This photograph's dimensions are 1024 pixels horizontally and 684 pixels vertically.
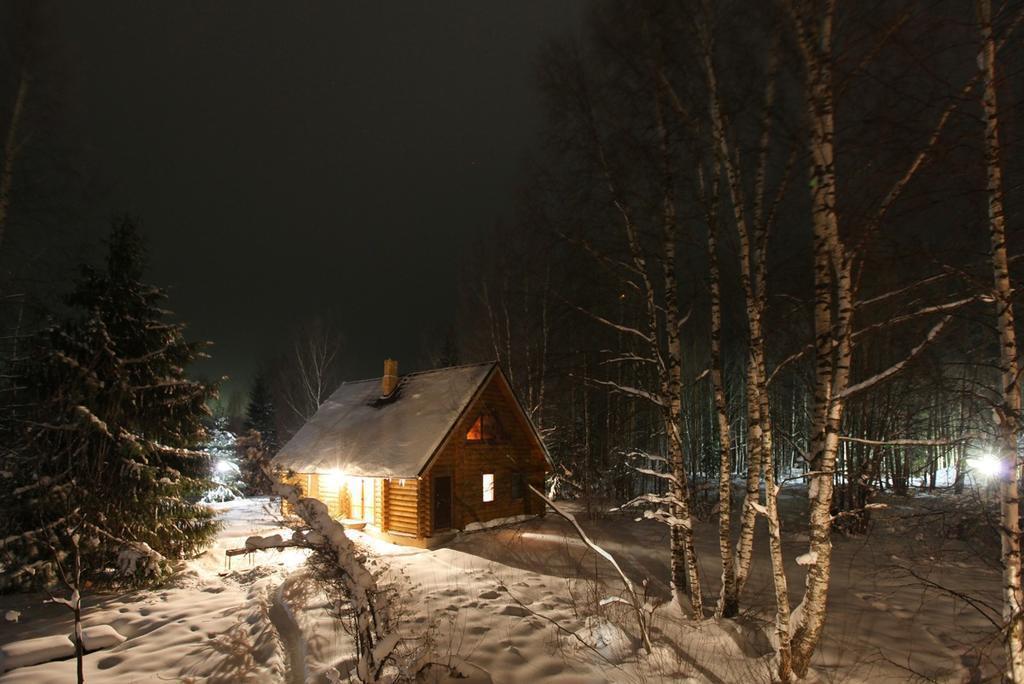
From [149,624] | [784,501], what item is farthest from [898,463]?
[149,624]

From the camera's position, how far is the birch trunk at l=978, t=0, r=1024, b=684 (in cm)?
504

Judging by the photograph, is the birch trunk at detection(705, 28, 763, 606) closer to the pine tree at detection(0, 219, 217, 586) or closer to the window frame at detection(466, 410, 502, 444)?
the pine tree at detection(0, 219, 217, 586)

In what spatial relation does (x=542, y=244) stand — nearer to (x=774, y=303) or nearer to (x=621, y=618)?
(x=774, y=303)

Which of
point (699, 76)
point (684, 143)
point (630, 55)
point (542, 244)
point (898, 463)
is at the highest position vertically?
point (630, 55)

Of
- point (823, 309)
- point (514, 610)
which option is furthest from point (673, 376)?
point (514, 610)

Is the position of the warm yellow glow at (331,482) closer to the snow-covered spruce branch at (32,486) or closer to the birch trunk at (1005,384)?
the snow-covered spruce branch at (32,486)

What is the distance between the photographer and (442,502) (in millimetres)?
16375

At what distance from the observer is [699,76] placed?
804 cm

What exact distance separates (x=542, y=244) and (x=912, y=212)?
5632 millimetres

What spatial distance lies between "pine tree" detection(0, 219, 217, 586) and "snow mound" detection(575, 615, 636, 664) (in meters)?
8.59

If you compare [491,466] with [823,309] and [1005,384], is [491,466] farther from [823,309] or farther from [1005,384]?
[1005,384]

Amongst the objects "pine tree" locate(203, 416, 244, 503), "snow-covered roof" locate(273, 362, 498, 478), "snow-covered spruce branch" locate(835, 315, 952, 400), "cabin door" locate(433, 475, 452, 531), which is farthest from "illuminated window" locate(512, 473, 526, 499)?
"snow-covered spruce branch" locate(835, 315, 952, 400)

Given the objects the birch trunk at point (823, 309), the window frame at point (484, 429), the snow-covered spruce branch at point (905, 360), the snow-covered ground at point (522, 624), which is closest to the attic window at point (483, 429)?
the window frame at point (484, 429)

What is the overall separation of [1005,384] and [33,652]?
12.8 meters
